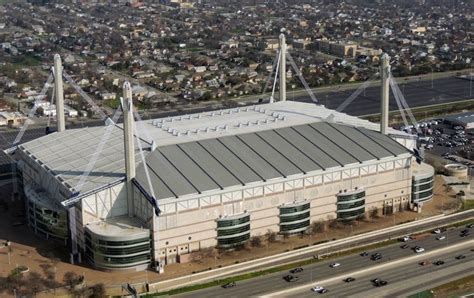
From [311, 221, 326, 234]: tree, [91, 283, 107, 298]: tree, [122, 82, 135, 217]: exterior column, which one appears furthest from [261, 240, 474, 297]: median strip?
[122, 82, 135, 217]: exterior column

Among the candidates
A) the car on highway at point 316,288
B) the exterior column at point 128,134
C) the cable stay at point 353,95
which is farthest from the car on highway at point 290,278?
the cable stay at point 353,95

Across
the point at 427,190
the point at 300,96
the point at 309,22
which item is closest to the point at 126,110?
the point at 427,190

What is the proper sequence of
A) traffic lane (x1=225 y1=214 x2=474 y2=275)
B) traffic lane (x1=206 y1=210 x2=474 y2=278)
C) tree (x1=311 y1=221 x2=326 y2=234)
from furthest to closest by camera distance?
tree (x1=311 y1=221 x2=326 y2=234) → traffic lane (x1=225 y1=214 x2=474 y2=275) → traffic lane (x1=206 y1=210 x2=474 y2=278)

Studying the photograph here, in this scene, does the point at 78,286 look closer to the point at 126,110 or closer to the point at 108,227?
the point at 108,227

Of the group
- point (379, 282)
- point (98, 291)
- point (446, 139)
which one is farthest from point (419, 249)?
point (446, 139)

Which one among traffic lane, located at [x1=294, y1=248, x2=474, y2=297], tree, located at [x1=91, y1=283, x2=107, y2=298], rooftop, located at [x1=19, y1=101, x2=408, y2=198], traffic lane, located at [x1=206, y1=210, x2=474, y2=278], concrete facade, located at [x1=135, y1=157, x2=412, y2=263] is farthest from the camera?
rooftop, located at [x1=19, y1=101, x2=408, y2=198]

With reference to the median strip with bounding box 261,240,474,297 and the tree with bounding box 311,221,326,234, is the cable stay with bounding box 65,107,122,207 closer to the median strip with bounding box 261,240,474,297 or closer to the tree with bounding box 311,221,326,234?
the median strip with bounding box 261,240,474,297

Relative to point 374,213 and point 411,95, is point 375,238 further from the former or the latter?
point 411,95
